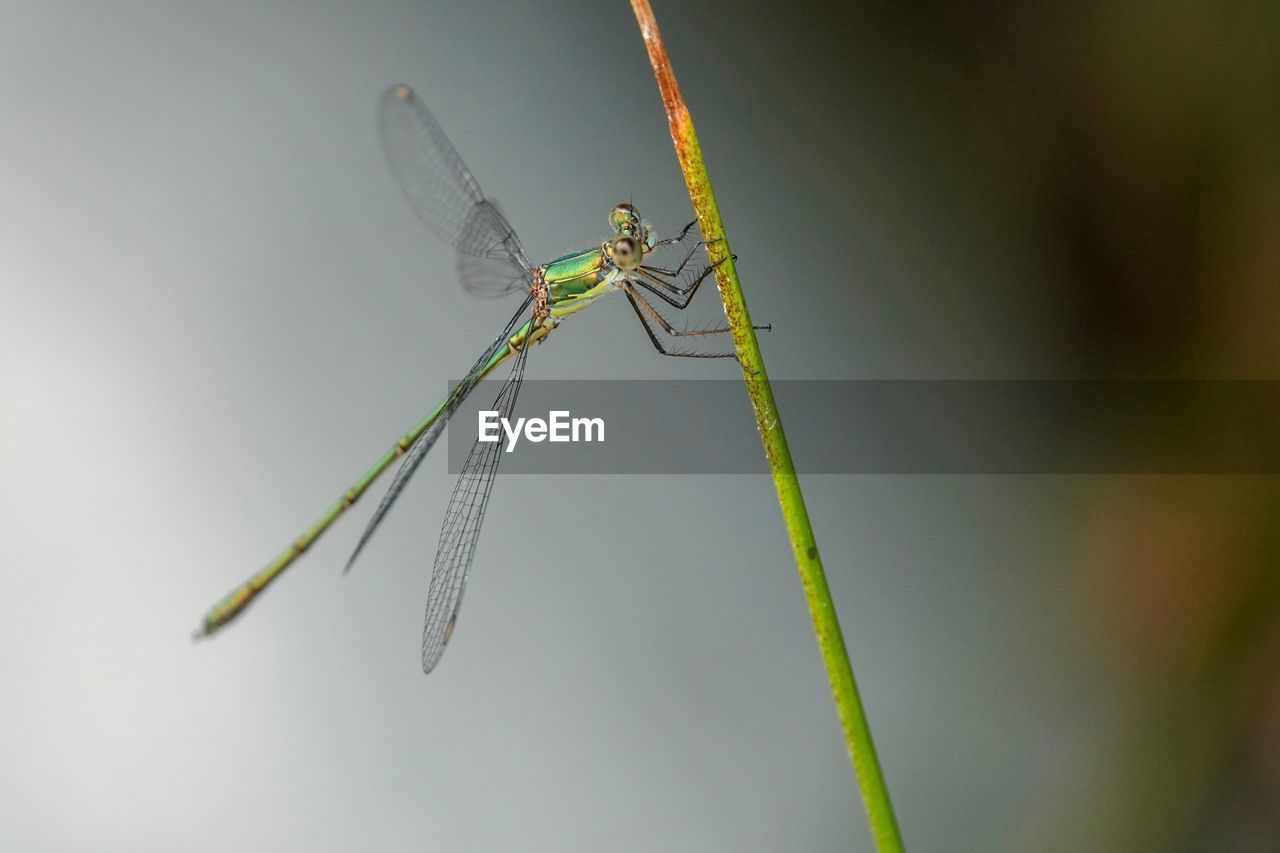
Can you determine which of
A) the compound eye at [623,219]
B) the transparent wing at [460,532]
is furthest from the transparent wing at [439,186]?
the compound eye at [623,219]

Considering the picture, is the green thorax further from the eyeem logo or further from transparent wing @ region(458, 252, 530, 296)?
the eyeem logo

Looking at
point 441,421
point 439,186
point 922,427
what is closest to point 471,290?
point 439,186

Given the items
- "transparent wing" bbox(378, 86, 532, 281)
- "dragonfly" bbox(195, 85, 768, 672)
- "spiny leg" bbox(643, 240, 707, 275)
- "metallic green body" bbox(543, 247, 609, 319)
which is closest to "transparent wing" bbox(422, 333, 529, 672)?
"dragonfly" bbox(195, 85, 768, 672)

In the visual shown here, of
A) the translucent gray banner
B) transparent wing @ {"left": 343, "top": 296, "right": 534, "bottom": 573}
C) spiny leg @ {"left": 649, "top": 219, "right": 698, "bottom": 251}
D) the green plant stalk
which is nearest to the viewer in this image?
the green plant stalk

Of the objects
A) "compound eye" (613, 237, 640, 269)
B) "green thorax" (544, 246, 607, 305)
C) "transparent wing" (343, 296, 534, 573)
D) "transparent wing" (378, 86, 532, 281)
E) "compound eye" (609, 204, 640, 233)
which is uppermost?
"transparent wing" (378, 86, 532, 281)

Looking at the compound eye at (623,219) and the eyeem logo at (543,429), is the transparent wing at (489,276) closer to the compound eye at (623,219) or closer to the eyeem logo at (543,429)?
the eyeem logo at (543,429)

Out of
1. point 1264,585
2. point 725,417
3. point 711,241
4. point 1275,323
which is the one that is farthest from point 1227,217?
point 711,241
